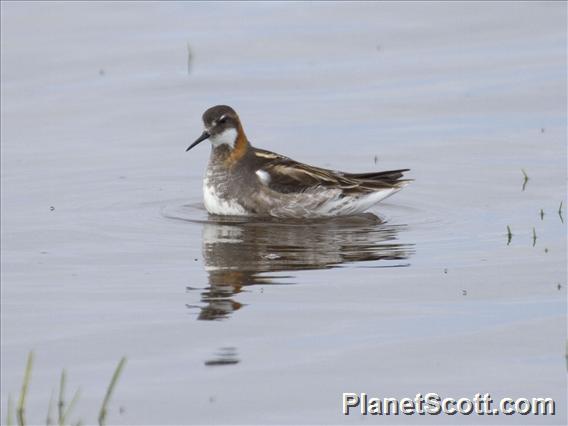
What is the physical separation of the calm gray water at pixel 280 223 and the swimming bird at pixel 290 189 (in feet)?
0.90

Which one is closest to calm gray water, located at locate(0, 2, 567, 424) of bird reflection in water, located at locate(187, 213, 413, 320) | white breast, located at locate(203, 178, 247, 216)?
bird reflection in water, located at locate(187, 213, 413, 320)

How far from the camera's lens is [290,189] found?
625 inches

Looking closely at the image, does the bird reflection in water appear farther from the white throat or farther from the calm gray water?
the white throat

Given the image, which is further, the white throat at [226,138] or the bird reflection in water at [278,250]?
the white throat at [226,138]

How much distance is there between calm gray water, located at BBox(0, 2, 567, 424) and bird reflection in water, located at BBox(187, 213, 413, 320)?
4 cm

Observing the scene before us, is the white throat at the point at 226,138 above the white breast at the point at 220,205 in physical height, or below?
above

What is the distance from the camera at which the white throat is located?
16547 millimetres

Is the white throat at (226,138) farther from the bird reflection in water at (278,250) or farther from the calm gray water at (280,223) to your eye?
the bird reflection in water at (278,250)

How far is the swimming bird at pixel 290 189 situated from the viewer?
15805 mm

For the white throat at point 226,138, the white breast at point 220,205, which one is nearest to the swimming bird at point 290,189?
the white breast at point 220,205

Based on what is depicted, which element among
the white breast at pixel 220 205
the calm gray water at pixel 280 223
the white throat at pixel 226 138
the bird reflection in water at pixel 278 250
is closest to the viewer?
the calm gray water at pixel 280 223

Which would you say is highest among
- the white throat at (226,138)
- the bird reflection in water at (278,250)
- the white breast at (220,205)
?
the white throat at (226,138)

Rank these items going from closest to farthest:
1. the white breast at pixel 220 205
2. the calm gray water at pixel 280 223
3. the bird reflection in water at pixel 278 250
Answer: the calm gray water at pixel 280 223
the bird reflection in water at pixel 278 250
the white breast at pixel 220 205

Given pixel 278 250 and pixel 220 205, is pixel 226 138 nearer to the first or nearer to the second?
pixel 220 205
